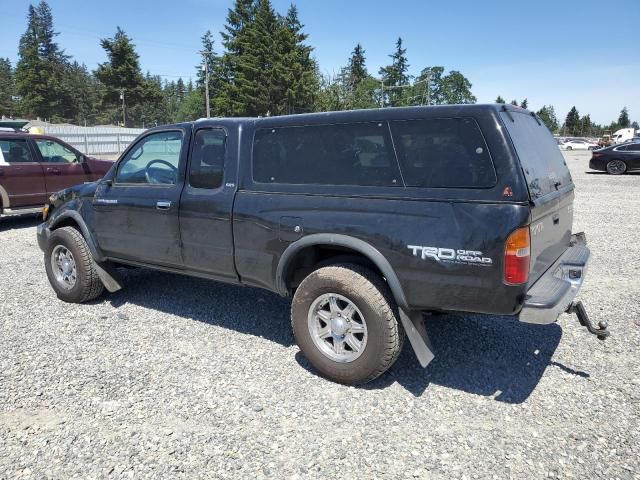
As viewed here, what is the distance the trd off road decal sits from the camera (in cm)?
284

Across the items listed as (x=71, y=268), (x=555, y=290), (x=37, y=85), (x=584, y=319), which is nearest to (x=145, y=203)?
(x=71, y=268)

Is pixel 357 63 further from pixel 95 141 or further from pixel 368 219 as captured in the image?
pixel 368 219

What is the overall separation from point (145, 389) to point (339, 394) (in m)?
1.38

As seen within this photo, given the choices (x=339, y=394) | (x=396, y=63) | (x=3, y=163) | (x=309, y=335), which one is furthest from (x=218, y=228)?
(x=396, y=63)

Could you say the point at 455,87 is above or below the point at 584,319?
above

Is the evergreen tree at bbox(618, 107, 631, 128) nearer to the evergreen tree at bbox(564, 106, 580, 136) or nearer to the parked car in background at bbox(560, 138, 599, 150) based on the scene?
the evergreen tree at bbox(564, 106, 580, 136)

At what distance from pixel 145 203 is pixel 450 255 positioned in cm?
288

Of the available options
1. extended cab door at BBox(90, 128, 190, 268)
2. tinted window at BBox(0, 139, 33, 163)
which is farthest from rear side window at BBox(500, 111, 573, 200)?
tinted window at BBox(0, 139, 33, 163)

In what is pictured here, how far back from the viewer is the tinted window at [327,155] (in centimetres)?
327

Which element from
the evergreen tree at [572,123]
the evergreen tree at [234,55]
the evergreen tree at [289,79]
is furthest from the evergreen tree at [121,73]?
the evergreen tree at [572,123]

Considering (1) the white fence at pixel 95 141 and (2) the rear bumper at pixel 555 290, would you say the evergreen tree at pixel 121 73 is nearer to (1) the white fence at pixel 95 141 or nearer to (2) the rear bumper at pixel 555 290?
(1) the white fence at pixel 95 141

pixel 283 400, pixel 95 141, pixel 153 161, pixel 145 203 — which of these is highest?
pixel 95 141

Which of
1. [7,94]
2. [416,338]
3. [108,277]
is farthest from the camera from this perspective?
[7,94]

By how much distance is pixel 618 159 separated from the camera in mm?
19016
